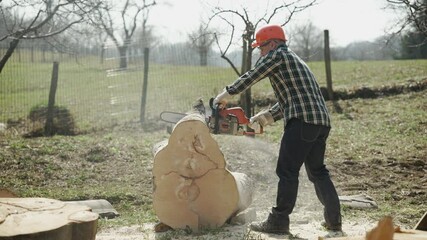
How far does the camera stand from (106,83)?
17125mm

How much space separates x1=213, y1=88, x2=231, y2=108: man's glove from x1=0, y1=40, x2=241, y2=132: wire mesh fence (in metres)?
8.65

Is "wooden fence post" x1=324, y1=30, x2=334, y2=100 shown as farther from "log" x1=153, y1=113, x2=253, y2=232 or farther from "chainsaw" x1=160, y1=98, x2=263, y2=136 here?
"log" x1=153, y1=113, x2=253, y2=232

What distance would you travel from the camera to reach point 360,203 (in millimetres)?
6984

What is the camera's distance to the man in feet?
18.0

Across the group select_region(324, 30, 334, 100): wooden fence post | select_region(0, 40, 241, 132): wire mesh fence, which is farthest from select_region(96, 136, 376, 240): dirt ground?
select_region(324, 30, 334, 100): wooden fence post

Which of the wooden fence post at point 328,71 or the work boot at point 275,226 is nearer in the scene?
the work boot at point 275,226

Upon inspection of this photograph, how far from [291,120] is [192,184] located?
3.90 ft

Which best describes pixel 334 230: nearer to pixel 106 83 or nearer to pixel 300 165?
pixel 300 165

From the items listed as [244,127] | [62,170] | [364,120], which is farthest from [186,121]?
[364,120]

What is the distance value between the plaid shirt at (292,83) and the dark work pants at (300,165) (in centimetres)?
9

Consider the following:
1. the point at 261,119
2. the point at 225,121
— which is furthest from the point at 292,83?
the point at 225,121

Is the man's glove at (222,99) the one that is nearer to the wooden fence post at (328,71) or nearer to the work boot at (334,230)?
the work boot at (334,230)

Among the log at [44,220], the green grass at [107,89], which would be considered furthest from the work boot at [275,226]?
the green grass at [107,89]

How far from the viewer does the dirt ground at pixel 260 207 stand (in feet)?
18.3
